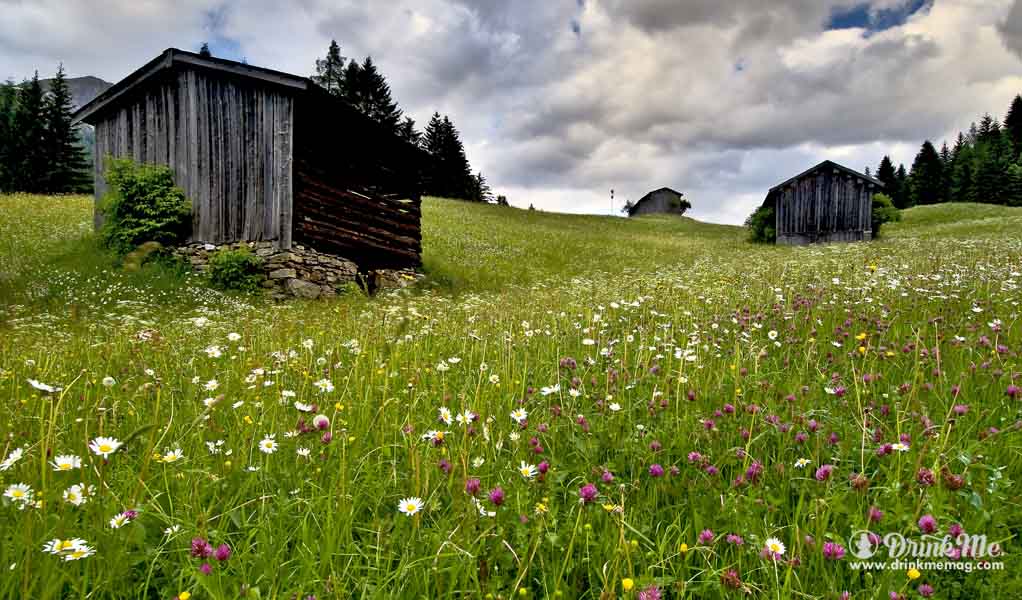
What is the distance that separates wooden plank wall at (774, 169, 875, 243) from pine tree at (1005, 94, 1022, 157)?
65.3 m

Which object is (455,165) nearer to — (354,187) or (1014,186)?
(354,187)

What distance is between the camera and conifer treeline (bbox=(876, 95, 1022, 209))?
61438 mm

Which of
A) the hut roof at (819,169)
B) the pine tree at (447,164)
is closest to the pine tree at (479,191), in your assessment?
the pine tree at (447,164)

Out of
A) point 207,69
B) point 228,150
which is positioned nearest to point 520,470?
point 228,150

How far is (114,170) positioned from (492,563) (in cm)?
1723

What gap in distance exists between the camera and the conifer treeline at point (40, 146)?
150 feet

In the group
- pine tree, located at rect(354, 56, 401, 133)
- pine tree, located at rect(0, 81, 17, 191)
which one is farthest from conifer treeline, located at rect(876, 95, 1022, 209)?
pine tree, located at rect(0, 81, 17, 191)

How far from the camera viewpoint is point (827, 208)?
1236 inches

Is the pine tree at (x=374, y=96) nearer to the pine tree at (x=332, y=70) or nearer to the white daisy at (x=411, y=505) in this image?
the pine tree at (x=332, y=70)

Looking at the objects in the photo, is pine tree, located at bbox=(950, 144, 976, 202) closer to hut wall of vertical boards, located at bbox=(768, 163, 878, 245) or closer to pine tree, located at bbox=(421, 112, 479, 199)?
hut wall of vertical boards, located at bbox=(768, 163, 878, 245)

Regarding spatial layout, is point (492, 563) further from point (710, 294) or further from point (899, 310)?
point (710, 294)

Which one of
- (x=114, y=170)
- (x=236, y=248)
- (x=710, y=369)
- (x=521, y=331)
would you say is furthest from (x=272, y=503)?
(x=114, y=170)

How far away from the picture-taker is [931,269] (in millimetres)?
8141

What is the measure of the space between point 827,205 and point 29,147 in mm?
67350
